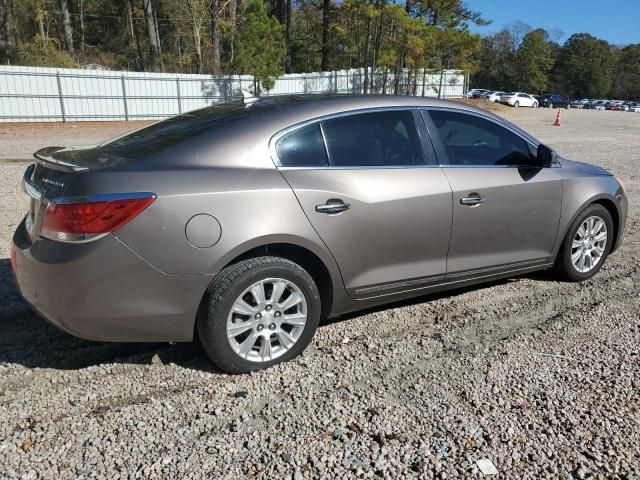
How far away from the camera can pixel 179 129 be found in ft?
12.1

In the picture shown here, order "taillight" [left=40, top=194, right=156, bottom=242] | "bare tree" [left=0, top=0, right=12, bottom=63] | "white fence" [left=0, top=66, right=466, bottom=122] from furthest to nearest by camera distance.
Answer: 1. "bare tree" [left=0, top=0, right=12, bottom=63]
2. "white fence" [left=0, top=66, right=466, bottom=122]
3. "taillight" [left=40, top=194, right=156, bottom=242]

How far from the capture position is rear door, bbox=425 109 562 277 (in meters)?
4.12

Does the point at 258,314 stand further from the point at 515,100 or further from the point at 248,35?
the point at 515,100

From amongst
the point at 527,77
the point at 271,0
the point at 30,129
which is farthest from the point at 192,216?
the point at 527,77

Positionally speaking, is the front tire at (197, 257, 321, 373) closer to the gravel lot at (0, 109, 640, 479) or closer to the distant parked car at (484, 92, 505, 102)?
the gravel lot at (0, 109, 640, 479)

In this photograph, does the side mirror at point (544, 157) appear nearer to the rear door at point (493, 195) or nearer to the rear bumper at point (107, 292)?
the rear door at point (493, 195)

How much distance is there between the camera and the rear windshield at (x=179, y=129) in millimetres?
3465

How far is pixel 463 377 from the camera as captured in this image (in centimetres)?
343

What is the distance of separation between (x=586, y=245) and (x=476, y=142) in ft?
5.10

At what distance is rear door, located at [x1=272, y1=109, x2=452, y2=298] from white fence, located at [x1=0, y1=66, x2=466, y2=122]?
19.4 metres

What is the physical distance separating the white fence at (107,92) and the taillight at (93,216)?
67.6 ft

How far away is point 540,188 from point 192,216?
2838mm

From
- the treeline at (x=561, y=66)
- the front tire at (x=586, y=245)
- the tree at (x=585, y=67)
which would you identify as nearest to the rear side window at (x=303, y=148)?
the front tire at (x=586, y=245)

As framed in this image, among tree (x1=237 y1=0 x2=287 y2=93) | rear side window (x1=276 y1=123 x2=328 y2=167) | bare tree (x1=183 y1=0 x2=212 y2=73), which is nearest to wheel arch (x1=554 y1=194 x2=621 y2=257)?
rear side window (x1=276 y1=123 x2=328 y2=167)
